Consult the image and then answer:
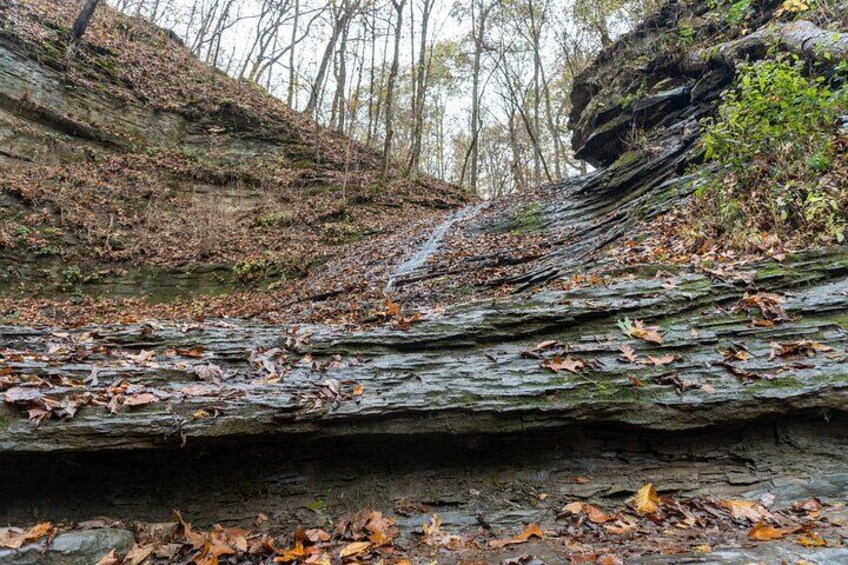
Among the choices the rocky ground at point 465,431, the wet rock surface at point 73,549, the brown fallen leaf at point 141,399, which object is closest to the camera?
the wet rock surface at point 73,549

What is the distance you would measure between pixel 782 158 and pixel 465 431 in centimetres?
562

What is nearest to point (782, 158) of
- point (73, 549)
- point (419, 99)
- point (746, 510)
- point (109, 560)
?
point (746, 510)

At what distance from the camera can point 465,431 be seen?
11.5 ft

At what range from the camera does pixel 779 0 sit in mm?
10914

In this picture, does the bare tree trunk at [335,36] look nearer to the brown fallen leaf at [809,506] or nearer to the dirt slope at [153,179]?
the dirt slope at [153,179]

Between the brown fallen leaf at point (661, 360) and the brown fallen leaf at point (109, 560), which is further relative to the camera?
the brown fallen leaf at point (661, 360)

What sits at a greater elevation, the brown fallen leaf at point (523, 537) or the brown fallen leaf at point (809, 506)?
the brown fallen leaf at point (809, 506)

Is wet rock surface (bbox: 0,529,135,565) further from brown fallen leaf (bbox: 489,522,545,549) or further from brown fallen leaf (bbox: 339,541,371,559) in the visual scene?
brown fallen leaf (bbox: 489,522,545,549)

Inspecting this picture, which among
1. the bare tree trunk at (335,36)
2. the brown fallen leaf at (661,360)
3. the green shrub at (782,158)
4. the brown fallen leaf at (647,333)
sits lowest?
the brown fallen leaf at (661,360)

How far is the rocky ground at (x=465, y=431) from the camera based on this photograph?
9.51 feet

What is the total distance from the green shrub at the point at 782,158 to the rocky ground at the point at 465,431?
0.59m

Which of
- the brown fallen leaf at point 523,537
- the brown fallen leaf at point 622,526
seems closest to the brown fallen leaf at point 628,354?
the brown fallen leaf at point 622,526

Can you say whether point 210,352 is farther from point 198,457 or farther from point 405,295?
point 405,295

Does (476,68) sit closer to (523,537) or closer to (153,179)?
(153,179)
